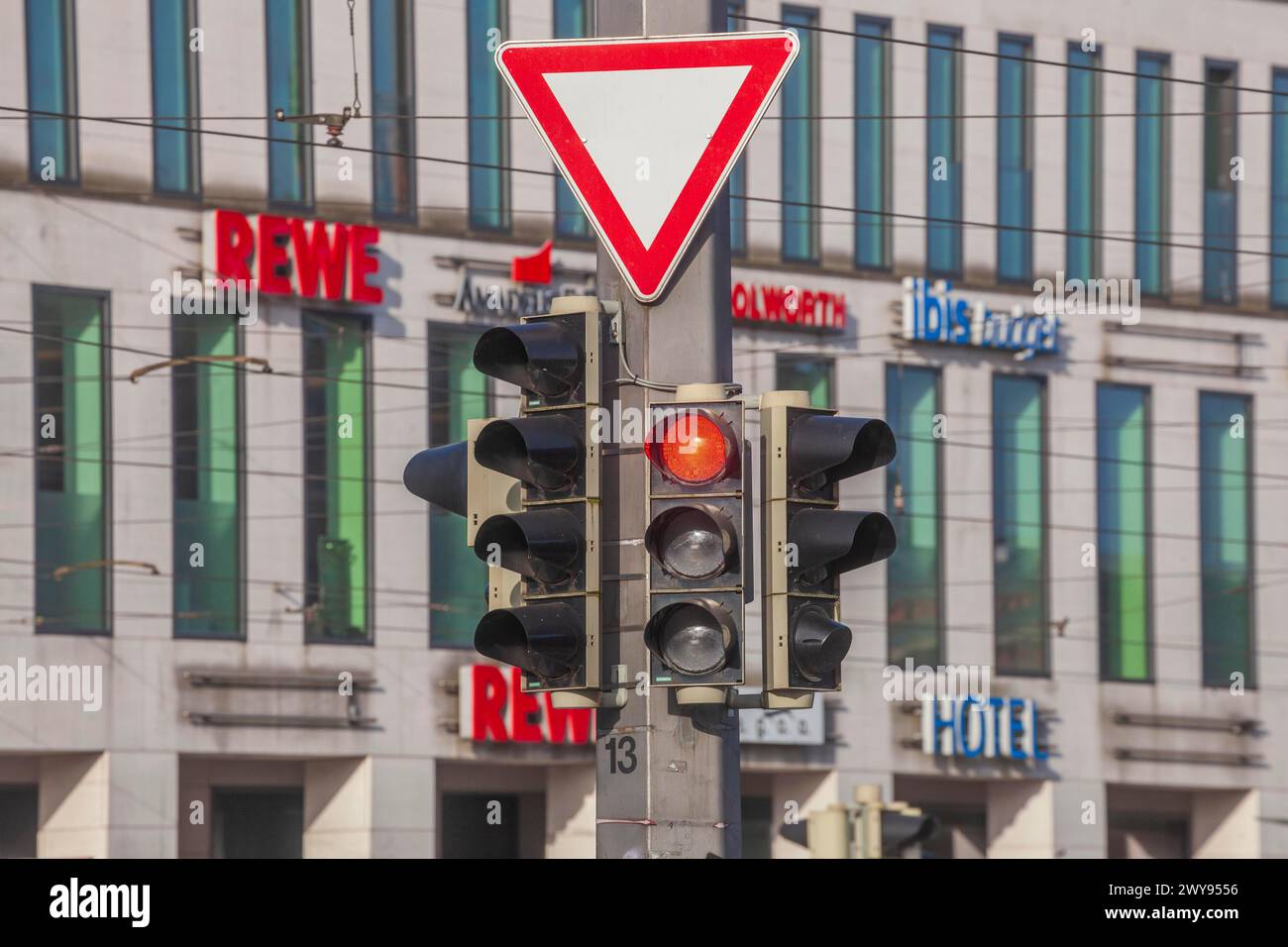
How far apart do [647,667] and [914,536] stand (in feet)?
102

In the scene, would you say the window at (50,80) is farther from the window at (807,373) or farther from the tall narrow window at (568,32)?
the window at (807,373)

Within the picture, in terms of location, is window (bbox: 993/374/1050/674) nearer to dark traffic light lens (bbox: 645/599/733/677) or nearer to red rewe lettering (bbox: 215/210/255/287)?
red rewe lettering (bbox: 215/210/255/287)

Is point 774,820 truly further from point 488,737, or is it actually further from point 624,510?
point 624,510

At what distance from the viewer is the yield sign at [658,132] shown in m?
7.82

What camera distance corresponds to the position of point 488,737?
35062 mm

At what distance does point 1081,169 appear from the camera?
3966 cm

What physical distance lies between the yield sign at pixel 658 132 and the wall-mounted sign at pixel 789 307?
2910cm

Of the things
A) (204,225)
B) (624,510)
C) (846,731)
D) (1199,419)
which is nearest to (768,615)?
(624,510)

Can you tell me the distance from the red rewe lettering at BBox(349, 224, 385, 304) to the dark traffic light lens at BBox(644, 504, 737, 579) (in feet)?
89.7

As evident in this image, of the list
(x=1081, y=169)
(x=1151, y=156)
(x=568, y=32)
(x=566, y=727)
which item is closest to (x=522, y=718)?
(x=566, y=727)

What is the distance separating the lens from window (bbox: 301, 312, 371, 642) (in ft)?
112

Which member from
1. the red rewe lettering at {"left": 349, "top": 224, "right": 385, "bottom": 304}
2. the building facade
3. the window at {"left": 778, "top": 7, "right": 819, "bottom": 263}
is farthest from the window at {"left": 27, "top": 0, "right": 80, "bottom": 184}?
the window at {"left": 778, "top": 7, "right": 819, "bottom": 263}

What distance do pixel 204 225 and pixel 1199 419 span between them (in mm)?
17057

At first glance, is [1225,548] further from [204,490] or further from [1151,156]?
[204,490]
